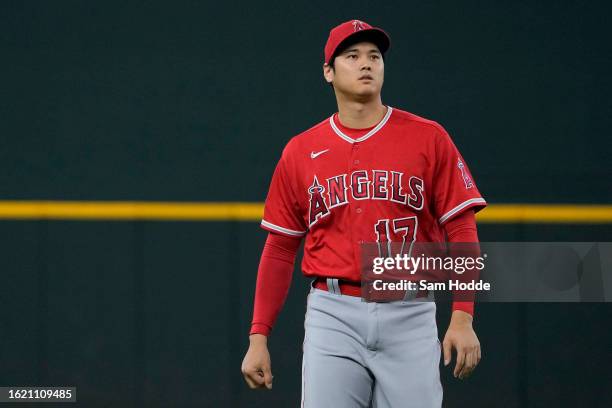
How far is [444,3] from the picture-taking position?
16.8 ft

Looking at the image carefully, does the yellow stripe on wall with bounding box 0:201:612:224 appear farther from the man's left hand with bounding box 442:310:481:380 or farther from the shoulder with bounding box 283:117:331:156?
the man's left hand with bounding box 442:310:481:380

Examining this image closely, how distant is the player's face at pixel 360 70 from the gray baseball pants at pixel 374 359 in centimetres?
54

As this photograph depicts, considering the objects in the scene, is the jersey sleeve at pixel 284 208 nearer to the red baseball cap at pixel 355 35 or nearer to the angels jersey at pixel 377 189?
the angels jersey at pixel 377 189

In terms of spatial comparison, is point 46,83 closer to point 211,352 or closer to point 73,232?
point 73,232

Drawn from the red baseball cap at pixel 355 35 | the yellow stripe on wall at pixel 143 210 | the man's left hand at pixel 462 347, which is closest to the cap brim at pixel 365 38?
the red baseball cap at pixel 355 35

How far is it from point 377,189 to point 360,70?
1.04ft

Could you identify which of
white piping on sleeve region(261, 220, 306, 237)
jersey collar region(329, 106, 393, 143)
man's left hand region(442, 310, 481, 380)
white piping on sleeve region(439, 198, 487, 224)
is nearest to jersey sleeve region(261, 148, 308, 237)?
white piping on sleeve region(261, 220, 306, 237)

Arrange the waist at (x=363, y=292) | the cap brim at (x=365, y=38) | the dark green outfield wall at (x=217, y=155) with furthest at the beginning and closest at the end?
the dark green outfield wall at (x=217, y=155)
the cap brim at (x=365, y=38)
the waist at (x=363, y=292)

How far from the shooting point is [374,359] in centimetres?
254

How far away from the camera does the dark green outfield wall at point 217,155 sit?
476cm

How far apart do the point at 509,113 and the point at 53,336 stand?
2440 millimetres

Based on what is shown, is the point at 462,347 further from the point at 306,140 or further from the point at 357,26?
the point at 357,26

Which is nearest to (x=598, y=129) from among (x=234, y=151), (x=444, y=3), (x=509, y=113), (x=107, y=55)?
(x=509, y=113)

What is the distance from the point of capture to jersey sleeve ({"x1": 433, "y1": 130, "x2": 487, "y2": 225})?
259 cm
